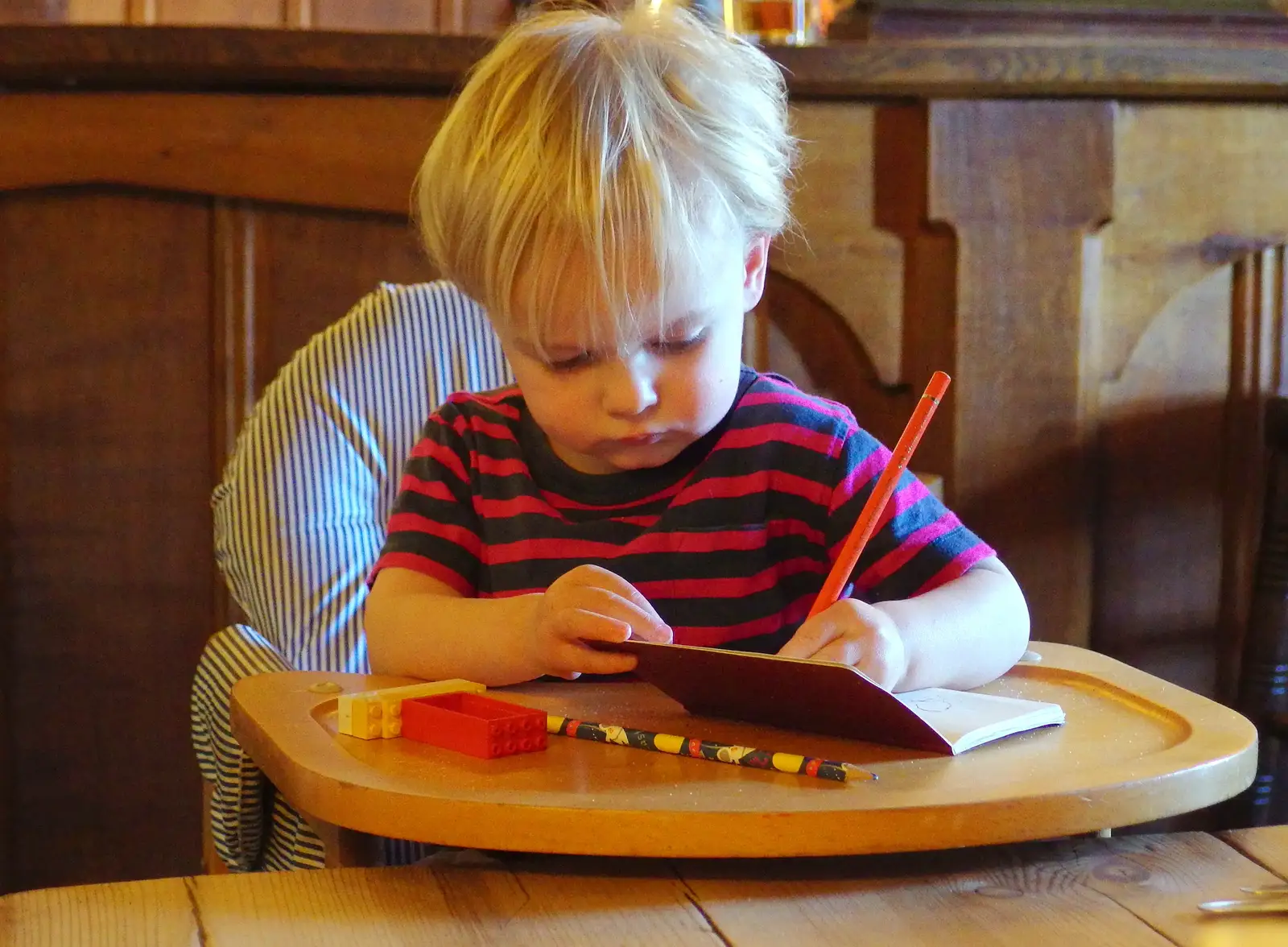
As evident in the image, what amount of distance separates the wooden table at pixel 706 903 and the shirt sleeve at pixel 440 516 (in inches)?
16.3

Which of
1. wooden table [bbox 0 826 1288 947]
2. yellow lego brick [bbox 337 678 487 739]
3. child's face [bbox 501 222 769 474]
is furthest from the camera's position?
child's face [bbox 501 222 769 474]

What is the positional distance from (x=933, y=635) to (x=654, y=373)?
0.24 m

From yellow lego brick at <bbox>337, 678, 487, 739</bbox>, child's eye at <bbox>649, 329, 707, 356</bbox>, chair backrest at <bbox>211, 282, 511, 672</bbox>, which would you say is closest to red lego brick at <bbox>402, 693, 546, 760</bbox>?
yellow lego brick at <bbox>337, 678, 487, 739</bbox>

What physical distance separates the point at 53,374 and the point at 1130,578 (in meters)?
1.30

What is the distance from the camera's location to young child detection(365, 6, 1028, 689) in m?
0.92

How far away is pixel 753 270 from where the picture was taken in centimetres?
109

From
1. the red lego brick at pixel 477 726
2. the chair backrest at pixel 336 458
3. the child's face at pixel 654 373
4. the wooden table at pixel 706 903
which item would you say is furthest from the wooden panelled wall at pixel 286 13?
the wooden table at pixel 706 903

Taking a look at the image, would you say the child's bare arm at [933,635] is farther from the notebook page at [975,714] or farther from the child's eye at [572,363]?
the child's eye at [572,363]

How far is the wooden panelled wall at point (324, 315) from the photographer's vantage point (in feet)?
5.44

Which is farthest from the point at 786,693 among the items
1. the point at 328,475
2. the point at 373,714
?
the point at 328,475

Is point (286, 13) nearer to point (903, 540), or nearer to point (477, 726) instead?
point (903, 540)

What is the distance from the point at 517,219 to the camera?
94 cm

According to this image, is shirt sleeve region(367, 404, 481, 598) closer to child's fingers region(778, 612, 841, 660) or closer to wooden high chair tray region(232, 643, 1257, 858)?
wooden high chair tray region(232, 643, 1257, 858)

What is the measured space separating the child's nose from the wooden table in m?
0.33
